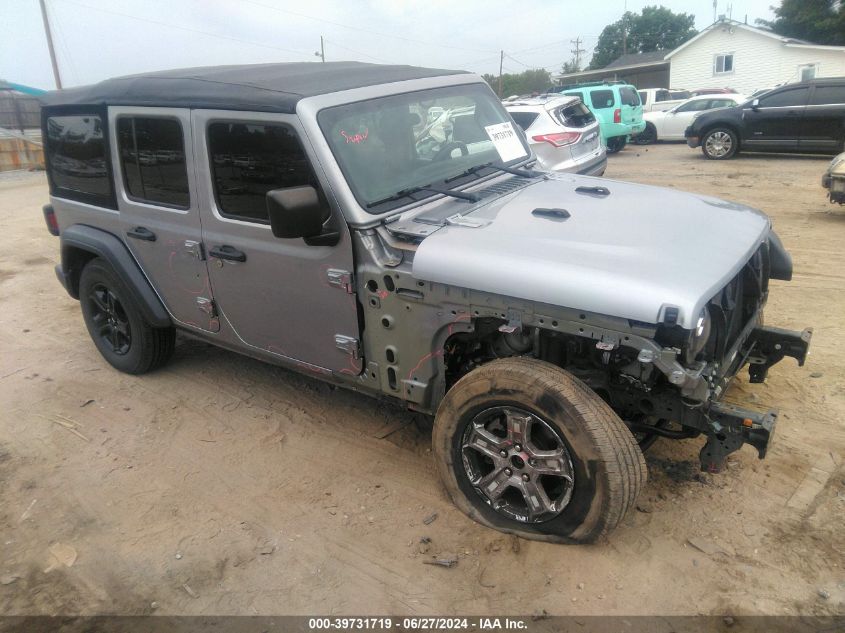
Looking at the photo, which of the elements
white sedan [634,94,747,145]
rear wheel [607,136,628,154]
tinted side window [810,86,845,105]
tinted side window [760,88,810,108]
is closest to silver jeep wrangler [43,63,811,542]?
tinted side window [810,86,845,105]

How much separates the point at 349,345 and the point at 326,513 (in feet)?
2.87

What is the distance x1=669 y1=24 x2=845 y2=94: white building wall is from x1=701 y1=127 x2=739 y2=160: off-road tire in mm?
21768

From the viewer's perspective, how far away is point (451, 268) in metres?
2.82

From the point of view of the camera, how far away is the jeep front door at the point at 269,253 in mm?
3281

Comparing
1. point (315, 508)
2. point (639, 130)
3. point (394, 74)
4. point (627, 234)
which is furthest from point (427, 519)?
point (639, 130)

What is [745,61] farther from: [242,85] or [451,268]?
→ [451,268]

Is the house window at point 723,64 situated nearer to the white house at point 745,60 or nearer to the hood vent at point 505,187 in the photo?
the white house at point 745,60

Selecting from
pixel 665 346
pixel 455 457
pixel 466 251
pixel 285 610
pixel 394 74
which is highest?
pixel 394 74

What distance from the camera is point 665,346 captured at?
2529 millimetres

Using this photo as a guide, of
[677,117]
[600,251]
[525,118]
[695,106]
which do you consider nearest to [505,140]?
[600,251]

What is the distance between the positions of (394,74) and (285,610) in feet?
9.65

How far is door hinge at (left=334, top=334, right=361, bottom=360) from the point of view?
337 cm

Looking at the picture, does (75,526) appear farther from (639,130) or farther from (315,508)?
(639,130)

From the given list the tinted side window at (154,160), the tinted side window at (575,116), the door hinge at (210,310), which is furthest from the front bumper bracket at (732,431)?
the tinted side window at (575,116)
